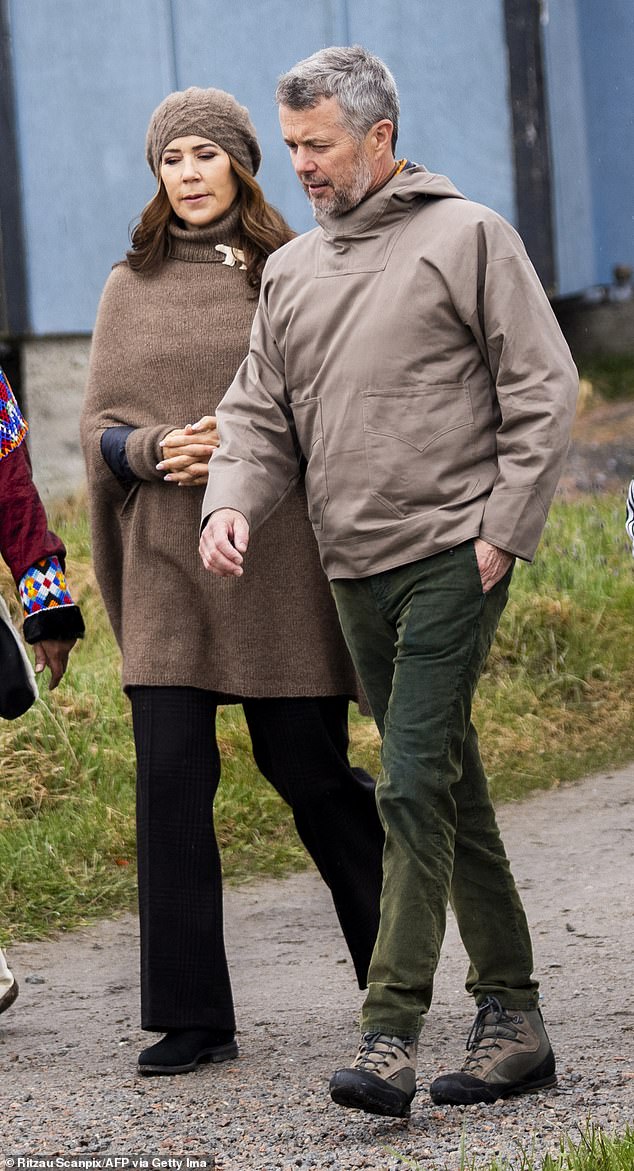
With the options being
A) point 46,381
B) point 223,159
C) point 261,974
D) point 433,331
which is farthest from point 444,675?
point 46,381

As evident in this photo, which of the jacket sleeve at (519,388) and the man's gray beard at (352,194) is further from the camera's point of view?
the man's gray beard at (352,194)

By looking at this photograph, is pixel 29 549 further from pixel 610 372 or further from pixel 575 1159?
pixel 610 372

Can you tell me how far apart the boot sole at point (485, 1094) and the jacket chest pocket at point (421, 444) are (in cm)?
112

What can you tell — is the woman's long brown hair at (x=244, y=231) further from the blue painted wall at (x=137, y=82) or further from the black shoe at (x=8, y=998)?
the blue painted wall at (x=137, y=82)

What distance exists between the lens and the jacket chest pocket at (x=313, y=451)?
3.32 meters

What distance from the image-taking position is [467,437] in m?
3.21

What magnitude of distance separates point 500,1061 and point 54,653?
1442mm

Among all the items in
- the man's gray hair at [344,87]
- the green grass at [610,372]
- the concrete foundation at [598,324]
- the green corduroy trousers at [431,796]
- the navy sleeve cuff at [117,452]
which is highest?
the man's gray hair at [344,87]

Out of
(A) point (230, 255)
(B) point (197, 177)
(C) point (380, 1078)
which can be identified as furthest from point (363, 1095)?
(B) point (197, 177)

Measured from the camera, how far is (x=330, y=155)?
10.7 ft

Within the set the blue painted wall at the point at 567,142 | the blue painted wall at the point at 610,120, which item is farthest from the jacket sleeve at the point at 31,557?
the blue painted wall at the point at 610,120

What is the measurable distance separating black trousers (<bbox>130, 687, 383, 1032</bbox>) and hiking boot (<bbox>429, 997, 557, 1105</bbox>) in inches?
21.8

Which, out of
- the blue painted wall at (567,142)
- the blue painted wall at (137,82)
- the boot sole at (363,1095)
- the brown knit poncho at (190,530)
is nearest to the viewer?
the boot sole at (363,1095)

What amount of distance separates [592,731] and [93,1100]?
358 centimetres
